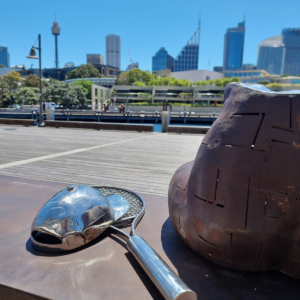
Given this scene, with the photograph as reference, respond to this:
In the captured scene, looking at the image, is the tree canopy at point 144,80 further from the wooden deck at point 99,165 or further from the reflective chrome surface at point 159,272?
the reflective chrome surface at point 159,272

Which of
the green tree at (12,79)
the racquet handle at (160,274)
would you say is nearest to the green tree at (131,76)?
the green tree at (12,79)

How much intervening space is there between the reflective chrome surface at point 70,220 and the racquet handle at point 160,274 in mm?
362

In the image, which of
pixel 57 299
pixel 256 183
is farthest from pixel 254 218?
pixel 57 299

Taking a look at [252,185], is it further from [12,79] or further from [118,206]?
[12,79]

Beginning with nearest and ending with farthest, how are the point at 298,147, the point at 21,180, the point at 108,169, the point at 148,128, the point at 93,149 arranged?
the point at 298,147
the point at 21,180
the point at 108,169
the point at 93,149
the point at 148,128

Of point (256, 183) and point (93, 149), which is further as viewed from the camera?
point (93, 149)

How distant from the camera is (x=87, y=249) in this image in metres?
1.98

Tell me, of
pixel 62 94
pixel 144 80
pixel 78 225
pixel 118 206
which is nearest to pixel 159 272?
pixel 78 225

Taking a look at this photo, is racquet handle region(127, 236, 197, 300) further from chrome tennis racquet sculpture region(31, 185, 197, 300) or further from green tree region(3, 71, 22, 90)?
green tree region(3, 71, 22, 90)

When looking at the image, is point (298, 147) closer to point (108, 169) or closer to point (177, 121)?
point (108, 169)

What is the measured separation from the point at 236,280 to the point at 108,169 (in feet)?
12.4

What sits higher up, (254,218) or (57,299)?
(254,218)

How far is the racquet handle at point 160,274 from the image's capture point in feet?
4.31

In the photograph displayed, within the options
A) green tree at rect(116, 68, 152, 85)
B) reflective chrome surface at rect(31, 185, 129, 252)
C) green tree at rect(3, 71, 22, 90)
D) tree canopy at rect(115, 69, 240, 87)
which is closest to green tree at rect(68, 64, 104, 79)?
tree canopy at rect(115, 69, 240, 87)
